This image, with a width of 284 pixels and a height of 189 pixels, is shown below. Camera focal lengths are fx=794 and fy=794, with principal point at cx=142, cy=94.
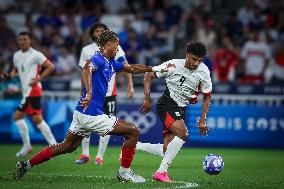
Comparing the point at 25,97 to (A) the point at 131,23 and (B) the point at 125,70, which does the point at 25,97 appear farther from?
(A) the point at 131,23

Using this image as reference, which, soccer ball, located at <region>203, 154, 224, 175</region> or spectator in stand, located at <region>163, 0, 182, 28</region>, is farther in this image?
spectator in stand, located at <region>163, 0, 182, 28</region>

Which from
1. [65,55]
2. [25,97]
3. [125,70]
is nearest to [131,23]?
[65,55]

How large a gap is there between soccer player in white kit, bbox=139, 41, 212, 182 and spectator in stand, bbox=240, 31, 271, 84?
33.2ft

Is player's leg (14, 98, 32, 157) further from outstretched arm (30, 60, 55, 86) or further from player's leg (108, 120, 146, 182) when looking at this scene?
player's leg (108, 120, 146, 182)

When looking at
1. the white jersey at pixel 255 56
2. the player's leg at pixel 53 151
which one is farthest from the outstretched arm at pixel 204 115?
the white jersey at pixel 255 56

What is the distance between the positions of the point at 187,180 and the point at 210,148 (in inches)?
322

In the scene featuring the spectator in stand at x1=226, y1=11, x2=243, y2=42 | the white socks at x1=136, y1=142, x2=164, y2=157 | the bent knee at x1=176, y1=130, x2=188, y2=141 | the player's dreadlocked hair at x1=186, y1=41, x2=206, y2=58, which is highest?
the spectator in stand at x1=226, y1=11, x2=243, y2=42

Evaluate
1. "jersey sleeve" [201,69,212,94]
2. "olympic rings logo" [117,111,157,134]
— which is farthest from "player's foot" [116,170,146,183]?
"olympic rings logo" [117,111,157,134]

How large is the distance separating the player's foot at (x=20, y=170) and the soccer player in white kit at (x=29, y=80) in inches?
200

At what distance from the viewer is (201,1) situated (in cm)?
2564

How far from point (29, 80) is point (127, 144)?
5.95 metres

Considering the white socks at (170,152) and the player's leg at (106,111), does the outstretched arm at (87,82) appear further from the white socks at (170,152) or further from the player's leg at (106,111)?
the player's leg at (106,111)

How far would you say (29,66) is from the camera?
16703mm

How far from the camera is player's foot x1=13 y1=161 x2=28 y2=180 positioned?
1133cm
